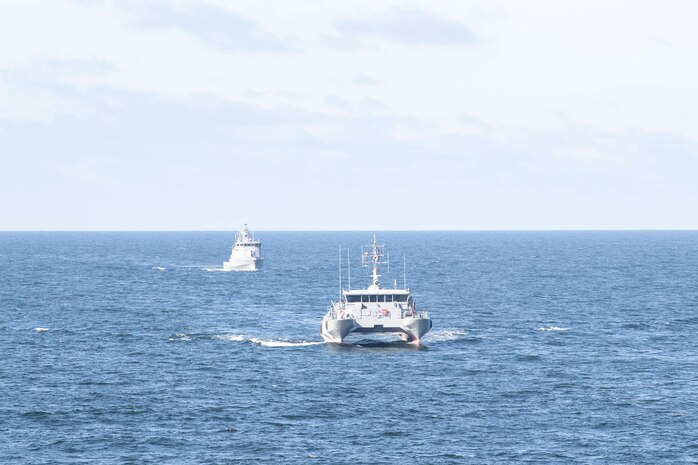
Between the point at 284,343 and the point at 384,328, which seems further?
the point at 284,343

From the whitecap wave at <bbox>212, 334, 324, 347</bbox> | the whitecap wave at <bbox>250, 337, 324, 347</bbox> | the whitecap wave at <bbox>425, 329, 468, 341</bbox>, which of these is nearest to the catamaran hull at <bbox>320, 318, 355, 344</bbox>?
the whitecap wave at <bbox>250, 337, 324, 347</bbox>

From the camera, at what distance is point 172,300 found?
481 feet

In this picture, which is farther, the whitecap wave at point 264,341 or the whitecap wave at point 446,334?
the whitecap wave at point 446,334

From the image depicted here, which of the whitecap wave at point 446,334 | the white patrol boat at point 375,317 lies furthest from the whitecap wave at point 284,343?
the whitecap wave at point 446,334

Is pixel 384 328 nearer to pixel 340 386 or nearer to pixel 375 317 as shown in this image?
pixel 375 317

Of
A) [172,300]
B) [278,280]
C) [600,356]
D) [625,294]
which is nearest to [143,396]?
[600,356]

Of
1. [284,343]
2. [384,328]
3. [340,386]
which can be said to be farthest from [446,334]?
[340,386]

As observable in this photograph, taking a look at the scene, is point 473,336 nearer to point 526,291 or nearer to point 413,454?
point 413,454

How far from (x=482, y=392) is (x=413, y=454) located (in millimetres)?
18198

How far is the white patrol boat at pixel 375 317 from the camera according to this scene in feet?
314

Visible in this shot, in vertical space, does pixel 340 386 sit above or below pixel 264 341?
below

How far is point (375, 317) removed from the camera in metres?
96.1

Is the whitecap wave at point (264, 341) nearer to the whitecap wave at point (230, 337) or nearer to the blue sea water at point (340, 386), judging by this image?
the whitecap wave at point (230, 337)

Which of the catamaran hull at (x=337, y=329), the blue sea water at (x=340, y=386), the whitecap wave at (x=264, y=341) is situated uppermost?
the catamaran hull at (x=337, y=329)
